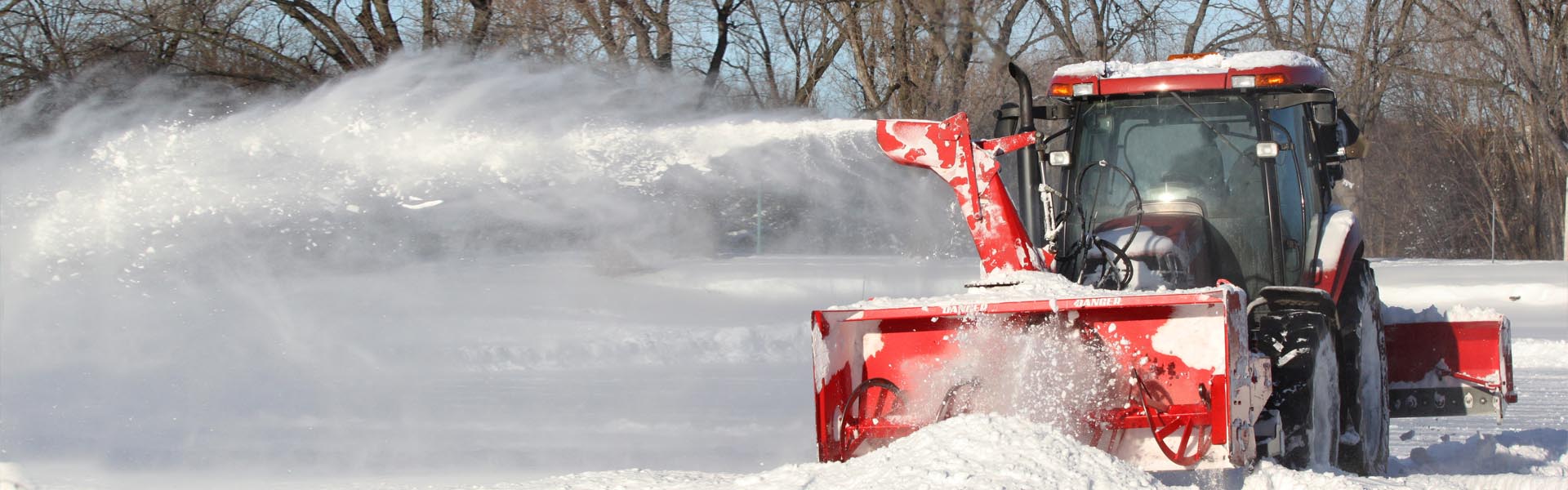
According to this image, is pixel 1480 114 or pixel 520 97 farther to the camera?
pixel 1480 114

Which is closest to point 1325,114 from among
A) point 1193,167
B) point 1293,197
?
point 1293,197

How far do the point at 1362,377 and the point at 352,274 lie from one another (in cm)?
1022

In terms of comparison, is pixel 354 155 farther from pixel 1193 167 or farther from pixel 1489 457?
pixel 1489 457

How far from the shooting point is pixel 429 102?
24.4 ft

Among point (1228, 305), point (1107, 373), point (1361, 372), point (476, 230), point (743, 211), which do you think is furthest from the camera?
point (743, 211)

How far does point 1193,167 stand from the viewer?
5629 mm

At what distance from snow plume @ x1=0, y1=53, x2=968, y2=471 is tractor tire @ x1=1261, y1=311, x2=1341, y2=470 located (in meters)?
2.00

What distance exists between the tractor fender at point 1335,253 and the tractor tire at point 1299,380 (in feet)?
1.70

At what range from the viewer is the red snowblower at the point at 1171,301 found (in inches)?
182

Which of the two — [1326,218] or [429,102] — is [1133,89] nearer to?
[1326,218]

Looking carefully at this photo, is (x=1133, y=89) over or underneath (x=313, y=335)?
over

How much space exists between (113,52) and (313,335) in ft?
12.3

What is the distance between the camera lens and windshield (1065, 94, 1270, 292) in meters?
5.56

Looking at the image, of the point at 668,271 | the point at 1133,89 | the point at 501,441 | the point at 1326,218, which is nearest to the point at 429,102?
the point at 501,441
